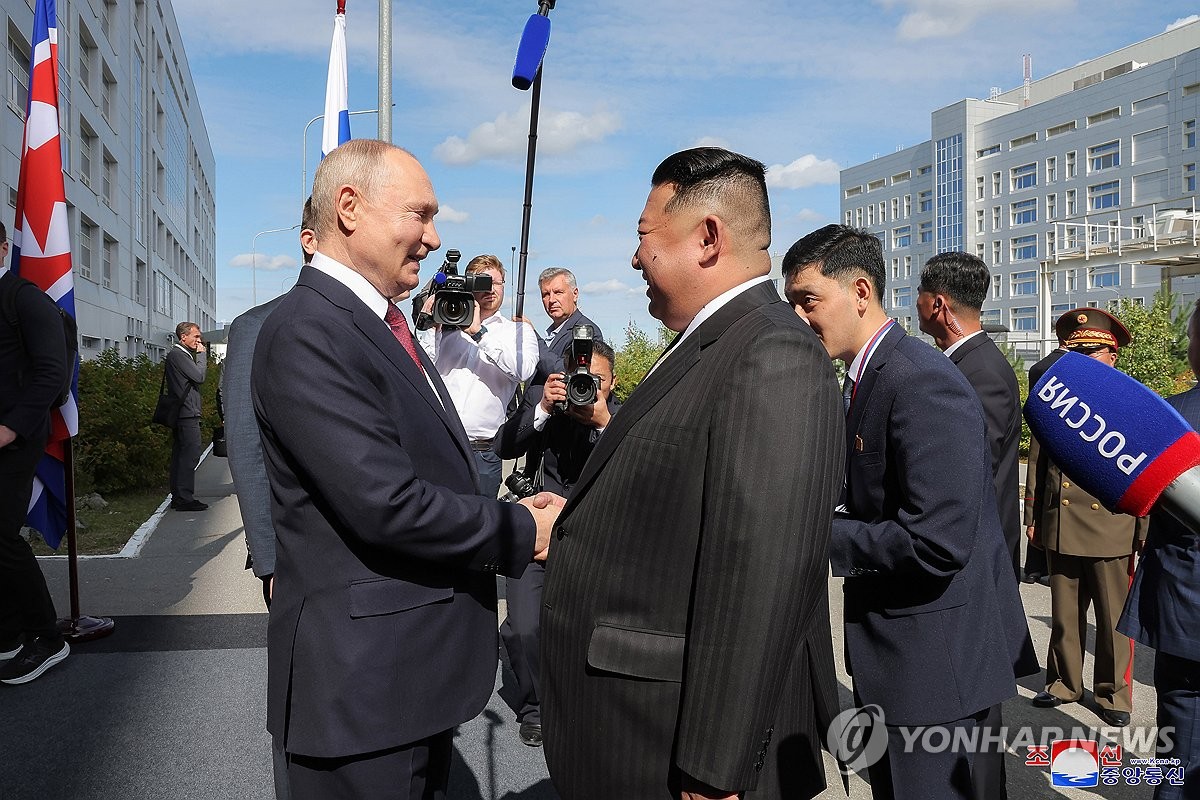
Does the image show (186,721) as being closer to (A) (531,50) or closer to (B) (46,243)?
(B) (46,243)

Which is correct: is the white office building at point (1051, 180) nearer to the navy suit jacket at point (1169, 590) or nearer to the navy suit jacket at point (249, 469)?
the navy suit jacket at point (1169, 590)

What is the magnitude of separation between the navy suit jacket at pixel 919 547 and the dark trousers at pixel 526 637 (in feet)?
7.14

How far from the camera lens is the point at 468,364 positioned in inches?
215

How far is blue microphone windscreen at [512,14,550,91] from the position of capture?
312 cm

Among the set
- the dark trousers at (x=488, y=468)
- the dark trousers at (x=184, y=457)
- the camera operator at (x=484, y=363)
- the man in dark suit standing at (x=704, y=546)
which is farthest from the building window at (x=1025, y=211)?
the man in dark suit standing at (x=704, y=546)

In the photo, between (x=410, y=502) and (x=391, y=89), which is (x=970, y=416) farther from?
(x=391, y=89)

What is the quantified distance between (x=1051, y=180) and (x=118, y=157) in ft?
221

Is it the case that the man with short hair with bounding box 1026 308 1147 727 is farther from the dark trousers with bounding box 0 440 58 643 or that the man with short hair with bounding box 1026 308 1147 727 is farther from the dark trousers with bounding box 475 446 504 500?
the dark trousers with bounding box 0 440 58 643

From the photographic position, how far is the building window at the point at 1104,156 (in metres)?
65.9

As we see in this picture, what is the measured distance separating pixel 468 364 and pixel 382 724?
11.5 ft

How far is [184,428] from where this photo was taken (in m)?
11.7

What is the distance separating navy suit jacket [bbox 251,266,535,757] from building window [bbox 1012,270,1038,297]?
7982 cm

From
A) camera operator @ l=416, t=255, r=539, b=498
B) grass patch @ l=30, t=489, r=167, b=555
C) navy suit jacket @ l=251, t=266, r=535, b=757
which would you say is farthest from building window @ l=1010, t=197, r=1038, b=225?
navy suit jacket @ l=251, t=266, r=535, b=757

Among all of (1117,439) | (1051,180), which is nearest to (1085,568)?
(1117,439)
